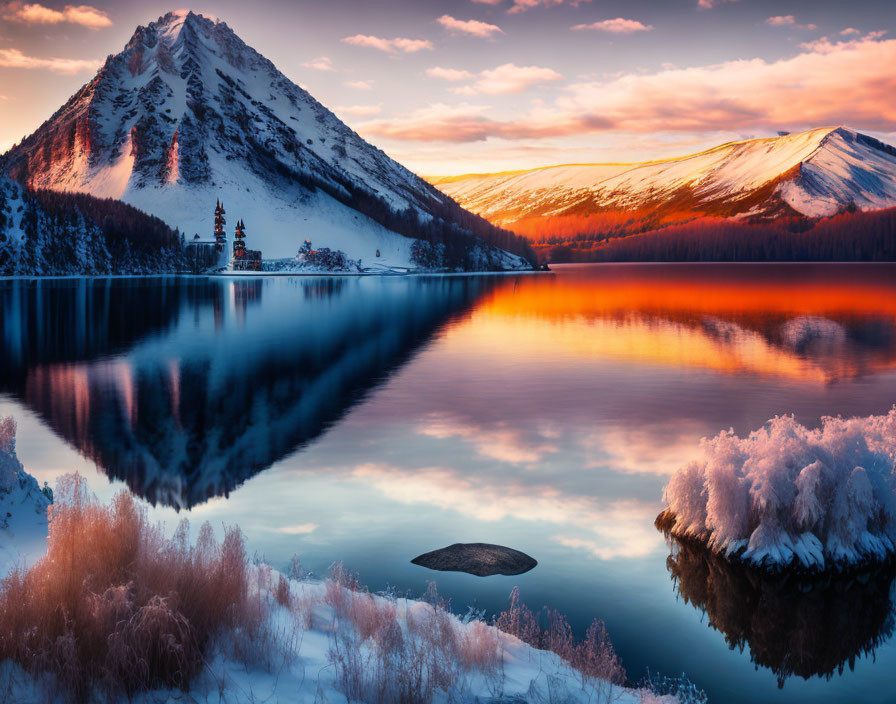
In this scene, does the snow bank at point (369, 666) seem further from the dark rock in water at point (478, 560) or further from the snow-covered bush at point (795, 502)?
the snow-covered bush at point (795, 502)

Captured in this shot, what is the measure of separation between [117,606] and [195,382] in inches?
1134

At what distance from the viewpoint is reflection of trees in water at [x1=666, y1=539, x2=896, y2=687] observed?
12.0 meters

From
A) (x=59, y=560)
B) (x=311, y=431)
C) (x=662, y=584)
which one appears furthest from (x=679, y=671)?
(x=311, y=431)

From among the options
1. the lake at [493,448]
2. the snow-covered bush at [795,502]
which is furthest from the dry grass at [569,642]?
the snow-covered bush at [795,502]

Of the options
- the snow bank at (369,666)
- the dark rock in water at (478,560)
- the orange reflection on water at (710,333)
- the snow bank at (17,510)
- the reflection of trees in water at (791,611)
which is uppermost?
the orange reflection on water at (710,333)

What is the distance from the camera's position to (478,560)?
586 inches

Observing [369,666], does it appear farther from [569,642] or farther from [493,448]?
[493,448]

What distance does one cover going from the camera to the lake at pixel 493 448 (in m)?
12.9

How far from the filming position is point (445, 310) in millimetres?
86500

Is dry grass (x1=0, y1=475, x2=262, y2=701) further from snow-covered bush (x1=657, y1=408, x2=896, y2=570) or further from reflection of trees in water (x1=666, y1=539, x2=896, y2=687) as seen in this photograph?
snow-covered bush (x1=657, y1=408, x2=896, y2=570)

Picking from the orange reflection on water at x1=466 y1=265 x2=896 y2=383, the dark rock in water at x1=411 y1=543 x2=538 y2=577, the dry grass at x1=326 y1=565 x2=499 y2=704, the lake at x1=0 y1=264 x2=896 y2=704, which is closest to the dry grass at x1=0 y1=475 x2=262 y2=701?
the dry grass at x1=326 y1=565 x2=499 y2=704

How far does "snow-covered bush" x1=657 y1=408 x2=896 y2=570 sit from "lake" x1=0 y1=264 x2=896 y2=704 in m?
0.65

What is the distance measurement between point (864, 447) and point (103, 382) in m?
31.8

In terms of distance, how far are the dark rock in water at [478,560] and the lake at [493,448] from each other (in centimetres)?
31
